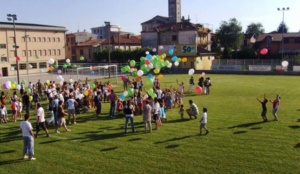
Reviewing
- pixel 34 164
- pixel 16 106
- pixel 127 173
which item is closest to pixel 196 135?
pixel 127 173

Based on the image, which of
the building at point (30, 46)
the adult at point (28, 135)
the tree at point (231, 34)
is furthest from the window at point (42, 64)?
the adult at point (28, 135)

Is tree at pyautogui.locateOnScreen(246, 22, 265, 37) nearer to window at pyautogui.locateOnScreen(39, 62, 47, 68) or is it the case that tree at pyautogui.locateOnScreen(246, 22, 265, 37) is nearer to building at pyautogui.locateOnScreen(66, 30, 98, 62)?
building at pyautogui.locateOnScreen(66, 30, 98, 62)

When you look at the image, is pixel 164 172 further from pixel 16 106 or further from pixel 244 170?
pixel 16 106

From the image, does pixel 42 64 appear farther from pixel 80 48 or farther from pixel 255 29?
pixel 255 29

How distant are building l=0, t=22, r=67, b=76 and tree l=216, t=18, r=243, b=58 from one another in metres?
34.7

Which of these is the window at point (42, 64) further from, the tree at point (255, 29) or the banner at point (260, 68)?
the tree at point (255, 29)

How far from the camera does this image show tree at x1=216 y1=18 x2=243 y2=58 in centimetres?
6444

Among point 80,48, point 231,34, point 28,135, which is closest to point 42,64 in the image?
point 80,48

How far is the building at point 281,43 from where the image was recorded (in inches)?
2360

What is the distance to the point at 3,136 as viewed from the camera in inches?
533

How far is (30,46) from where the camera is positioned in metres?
58.1

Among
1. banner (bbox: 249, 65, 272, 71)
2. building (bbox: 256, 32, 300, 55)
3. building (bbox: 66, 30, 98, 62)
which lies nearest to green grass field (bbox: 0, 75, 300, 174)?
banner (bbox: 249, 65, 272, 71)

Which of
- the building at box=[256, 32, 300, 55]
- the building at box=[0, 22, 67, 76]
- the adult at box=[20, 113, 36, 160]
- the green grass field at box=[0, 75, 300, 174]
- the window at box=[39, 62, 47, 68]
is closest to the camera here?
the green grass field at box=[0, 75, 300, 174]

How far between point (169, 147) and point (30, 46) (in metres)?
53.4
